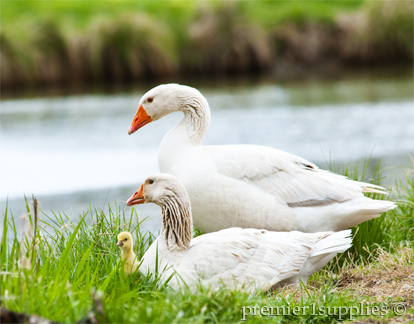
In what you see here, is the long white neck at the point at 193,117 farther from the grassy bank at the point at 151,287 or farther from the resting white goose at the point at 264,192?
the grassy bank at the point at 151,287

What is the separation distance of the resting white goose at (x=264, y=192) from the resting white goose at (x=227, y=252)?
0.43 meters

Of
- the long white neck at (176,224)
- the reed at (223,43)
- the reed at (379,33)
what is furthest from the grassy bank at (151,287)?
the reed at (379,33)

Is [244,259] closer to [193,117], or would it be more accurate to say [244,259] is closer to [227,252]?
[227,252]

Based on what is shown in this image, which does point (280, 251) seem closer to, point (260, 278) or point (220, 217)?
point (260, 278)

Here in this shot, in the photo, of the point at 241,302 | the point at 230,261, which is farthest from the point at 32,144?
the point at 241,302

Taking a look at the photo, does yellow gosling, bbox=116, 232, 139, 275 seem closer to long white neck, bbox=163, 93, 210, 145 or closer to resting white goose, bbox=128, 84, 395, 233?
resting white goose, bbox=128, 84, 395, 233

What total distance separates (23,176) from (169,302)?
24.0 ft

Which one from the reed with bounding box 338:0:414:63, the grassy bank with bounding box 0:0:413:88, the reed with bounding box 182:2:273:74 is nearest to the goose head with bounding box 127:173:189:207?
the grassy bank with bounding box 0:0:413:88

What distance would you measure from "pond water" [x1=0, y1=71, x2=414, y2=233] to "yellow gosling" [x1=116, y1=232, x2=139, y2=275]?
1.92 m

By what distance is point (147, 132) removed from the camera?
1347 centimetres

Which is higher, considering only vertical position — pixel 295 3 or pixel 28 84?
pixel 295 3

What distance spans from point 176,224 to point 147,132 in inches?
366

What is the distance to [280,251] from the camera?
426 centimetres

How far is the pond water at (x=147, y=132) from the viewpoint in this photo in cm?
917
